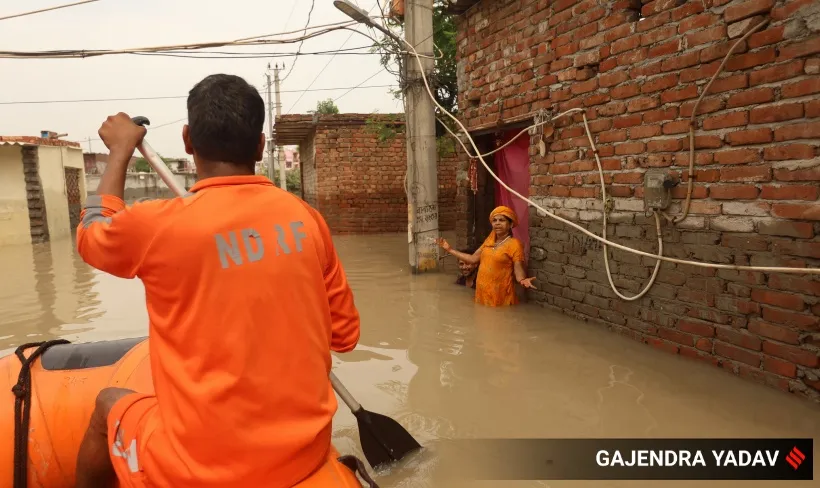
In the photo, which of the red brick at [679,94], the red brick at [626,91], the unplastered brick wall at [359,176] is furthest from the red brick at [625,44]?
the unplastered brick wall at [359,176]

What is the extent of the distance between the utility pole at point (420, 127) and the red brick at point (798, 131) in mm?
4208

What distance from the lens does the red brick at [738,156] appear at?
10.6 ft

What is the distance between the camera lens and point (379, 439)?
8.59ft

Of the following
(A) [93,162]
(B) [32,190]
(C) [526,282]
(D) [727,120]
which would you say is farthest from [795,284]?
(A) [93,162]

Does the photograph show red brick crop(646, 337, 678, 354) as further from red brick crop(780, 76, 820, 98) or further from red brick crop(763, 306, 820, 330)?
red brick crop(780, 76, 820, 98)

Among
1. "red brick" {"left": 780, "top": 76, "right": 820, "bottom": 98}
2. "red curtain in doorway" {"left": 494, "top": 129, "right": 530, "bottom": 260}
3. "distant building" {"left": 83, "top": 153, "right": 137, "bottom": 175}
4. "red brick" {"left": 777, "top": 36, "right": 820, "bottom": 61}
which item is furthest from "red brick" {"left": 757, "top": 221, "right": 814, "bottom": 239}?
"distant building" {"left": 83, "top": 153, "right": 137, "bottom": 175}

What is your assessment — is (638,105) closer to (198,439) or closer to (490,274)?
(490,274)

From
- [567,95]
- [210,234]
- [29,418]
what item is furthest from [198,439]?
[567,95]

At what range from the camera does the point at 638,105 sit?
4.02 meters

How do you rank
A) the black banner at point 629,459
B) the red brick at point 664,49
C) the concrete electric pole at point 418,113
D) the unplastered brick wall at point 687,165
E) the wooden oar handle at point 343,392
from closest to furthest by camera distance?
the wooden oar handle at point 343,392 < the black banner at point 629,459 < the unplastered brick wall at point 687,165 < the red brick at point 664,49 < the concrete electric pole at point 418,113

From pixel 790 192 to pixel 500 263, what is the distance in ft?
8.83

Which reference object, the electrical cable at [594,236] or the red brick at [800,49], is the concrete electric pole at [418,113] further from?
the red brick at [800,49]

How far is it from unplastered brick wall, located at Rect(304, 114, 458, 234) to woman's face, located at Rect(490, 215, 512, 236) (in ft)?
24.2

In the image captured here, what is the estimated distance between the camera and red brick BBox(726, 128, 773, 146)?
3157 millimetres
